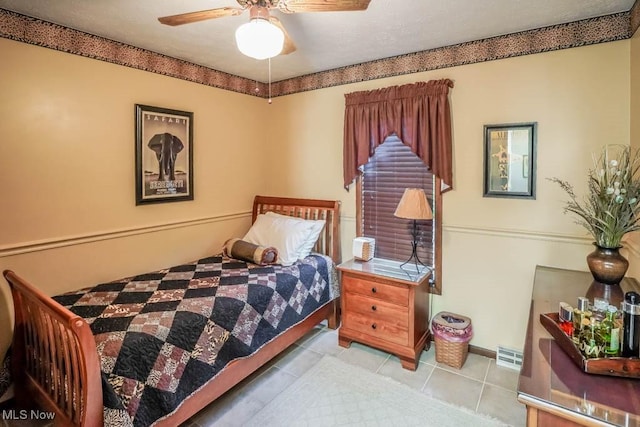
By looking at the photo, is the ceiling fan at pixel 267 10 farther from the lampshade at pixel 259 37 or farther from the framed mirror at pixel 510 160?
the framed mirror at pixel 510 160

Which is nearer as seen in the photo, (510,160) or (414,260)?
(510,160)

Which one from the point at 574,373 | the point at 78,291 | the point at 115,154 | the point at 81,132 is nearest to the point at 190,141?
the point at 115,154

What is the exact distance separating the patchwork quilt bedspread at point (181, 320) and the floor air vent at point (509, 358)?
4.85 ft

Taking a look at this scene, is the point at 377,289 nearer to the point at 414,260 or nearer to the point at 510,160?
the point at 414,260

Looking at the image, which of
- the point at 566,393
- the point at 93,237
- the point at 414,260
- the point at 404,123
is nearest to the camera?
the point at 566,393

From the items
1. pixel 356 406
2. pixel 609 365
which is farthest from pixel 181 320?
pixel 609 365

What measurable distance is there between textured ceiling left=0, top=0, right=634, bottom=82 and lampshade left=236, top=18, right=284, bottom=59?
0.63 meters

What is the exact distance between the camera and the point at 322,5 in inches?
63.9

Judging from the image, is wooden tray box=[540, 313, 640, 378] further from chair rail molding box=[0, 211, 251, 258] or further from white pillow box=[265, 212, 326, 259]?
chair rail molding box=[0, 211, 251, 258]

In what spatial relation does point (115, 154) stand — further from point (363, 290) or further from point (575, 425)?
point (575, 425)

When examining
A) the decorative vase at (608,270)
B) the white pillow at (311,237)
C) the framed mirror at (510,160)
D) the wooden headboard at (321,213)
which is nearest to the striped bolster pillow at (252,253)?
the white pillow at (311,237)

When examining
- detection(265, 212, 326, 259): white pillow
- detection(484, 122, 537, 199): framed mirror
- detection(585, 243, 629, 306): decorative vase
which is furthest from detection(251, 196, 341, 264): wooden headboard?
detection(585, 243, 629, 306): decorative vase

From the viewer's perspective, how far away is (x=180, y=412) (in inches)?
73.8

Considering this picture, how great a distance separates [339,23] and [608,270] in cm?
216
